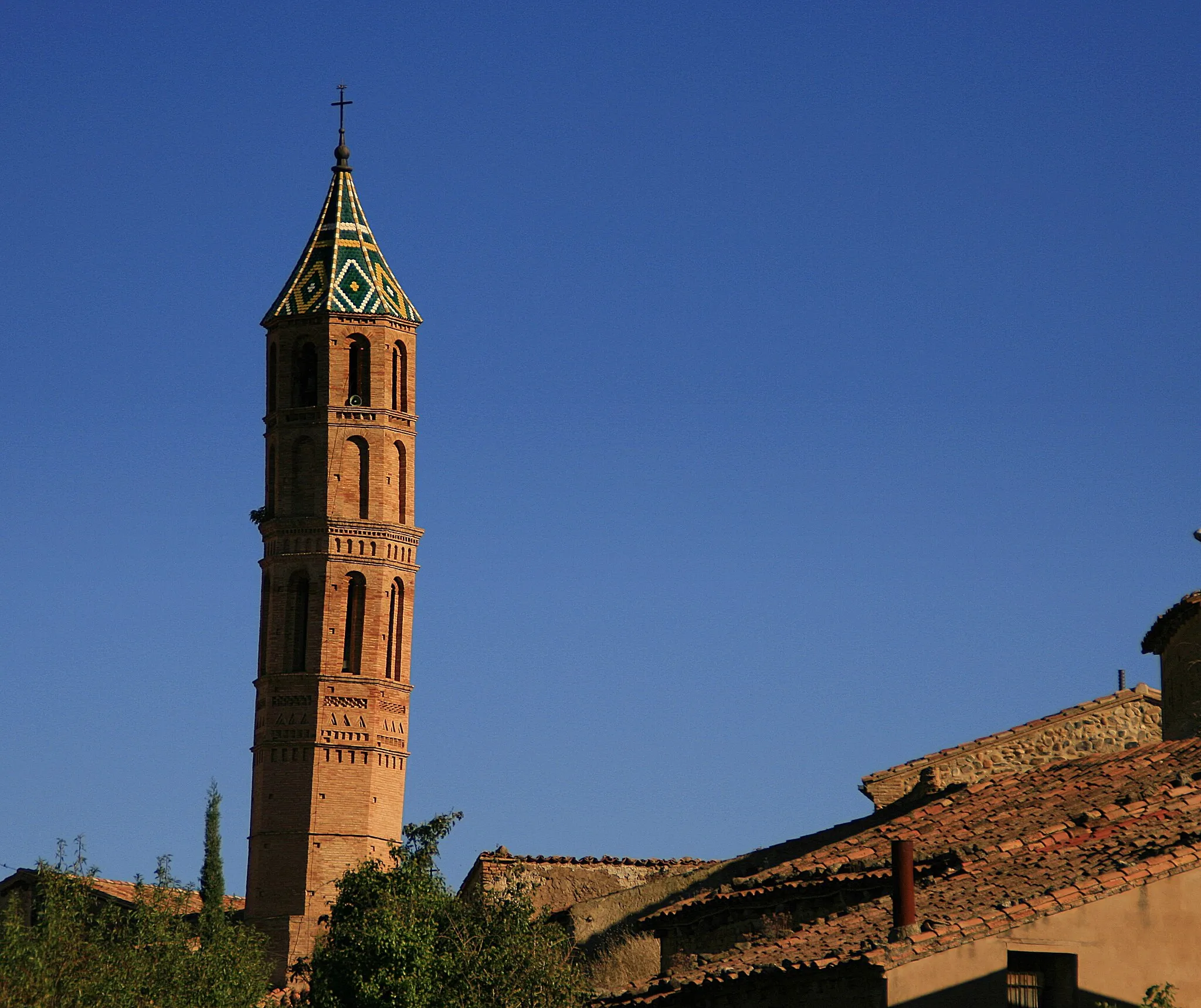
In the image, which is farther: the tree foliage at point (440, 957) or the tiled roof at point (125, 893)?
the tiled roof at point (125, 893)

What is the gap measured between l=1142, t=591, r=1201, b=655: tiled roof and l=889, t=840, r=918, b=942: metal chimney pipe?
8985mm

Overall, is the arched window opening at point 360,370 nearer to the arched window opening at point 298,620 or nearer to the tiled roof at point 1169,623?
the arched window opening at point 298,620

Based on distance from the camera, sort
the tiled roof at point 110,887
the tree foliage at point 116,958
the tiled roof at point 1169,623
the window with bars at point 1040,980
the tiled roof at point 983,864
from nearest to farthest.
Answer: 1. the window with bars at point 1040,980
2. the tiled roof at point 983,864
3. the tree foliage at point 116,958
4. the tiled roof at point 1169,623
5. the tiled roof at point 110,887

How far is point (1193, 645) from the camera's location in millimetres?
29641

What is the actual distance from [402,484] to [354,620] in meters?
3.33

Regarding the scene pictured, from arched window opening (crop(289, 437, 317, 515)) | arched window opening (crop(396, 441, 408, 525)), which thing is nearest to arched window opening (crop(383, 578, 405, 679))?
arched window opening (crop(396, 441, 408, 525))

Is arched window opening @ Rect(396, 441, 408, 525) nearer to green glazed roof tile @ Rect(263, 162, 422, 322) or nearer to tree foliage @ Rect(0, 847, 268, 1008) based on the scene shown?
green glazed roof tile @ Rect(263, 162, 422, 322)

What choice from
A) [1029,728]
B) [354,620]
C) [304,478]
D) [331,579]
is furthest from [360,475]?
[1029,728]

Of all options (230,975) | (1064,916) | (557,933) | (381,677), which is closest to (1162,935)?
(1064,916)

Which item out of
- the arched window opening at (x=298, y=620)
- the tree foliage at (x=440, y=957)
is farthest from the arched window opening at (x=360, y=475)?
the tree foliage at (x=440, y=957)

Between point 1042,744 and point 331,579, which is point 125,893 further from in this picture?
point 1042,744

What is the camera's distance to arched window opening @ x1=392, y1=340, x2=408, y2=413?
54.3 metres

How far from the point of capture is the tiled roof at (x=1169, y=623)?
2981 centimetres

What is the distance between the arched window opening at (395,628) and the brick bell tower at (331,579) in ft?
0.12
